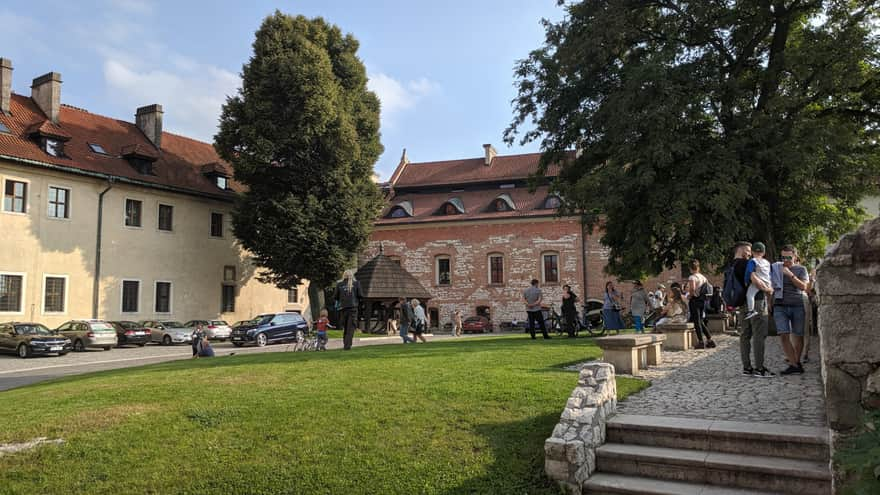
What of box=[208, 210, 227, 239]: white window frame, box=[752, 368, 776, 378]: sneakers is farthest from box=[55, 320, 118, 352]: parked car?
box=[752, 368, 776, 378]: sneakers

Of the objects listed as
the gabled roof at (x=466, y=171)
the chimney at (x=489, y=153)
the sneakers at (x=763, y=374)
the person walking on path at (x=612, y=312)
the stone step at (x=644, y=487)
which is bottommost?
the stone step at (x=644, y=487)

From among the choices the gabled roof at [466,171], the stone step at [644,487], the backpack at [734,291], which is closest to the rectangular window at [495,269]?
the gabled roof at [466,171]

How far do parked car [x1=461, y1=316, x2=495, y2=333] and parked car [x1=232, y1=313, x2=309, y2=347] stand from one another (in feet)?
45.4

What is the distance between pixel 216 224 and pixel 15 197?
10.9 meters

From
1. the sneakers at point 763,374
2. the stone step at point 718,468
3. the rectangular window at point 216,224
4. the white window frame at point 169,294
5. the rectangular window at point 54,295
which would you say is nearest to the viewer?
the stone step at point 718,468

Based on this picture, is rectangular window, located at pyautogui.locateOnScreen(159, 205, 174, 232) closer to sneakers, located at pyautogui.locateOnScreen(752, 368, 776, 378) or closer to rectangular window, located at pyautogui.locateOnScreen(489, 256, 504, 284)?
rectangular window, located at pyautogui.locateOnScreen(489, 256, 504, 284)

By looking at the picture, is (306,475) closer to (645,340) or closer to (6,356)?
(645,340)

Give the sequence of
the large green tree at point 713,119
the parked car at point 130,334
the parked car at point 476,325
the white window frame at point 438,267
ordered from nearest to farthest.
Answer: the large green tree at point 713,119 < the parked car at point 130,334 < the parked car at point 476,325 < the white window frame at point 438,267

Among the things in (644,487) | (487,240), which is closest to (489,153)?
(487,240)

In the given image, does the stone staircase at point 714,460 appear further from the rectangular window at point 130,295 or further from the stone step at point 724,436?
the rectangular window at point 130,295

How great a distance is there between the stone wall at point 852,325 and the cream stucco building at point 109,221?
1223 inches

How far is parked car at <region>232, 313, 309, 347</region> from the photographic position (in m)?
27.4

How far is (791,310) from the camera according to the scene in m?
8.89

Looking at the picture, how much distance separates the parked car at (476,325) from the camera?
135 feet
